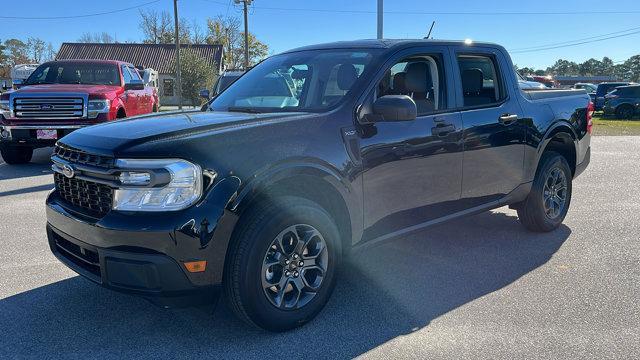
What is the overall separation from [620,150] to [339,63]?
36.4ft

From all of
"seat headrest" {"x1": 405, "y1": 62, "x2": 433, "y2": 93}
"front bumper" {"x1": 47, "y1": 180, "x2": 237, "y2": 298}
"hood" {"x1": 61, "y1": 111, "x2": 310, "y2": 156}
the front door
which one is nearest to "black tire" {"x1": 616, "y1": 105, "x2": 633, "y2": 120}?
the front door

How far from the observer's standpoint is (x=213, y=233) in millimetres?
2729

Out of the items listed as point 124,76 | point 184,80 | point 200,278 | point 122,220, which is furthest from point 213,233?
point 184,80

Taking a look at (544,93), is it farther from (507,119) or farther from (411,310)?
(411,310)

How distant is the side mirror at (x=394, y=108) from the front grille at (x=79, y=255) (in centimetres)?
190

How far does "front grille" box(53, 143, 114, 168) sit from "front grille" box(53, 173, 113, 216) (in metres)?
0.11

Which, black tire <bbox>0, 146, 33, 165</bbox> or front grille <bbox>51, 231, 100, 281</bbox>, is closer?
front grille <bbox>51, 231, 100, 281</bbox>

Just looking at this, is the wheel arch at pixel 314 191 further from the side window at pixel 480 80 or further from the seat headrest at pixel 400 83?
the side window at pixel 480 80

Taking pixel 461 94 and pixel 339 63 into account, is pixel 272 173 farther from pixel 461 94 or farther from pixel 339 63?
pixel 461 94

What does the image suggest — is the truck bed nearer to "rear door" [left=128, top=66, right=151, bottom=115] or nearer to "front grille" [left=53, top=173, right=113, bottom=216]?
"front grille" [left=53, top=173, right=113, bottom=216]

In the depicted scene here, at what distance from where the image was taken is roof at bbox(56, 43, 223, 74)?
5029 cm

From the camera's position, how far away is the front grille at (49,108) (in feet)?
29.1

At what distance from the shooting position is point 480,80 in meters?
4.59

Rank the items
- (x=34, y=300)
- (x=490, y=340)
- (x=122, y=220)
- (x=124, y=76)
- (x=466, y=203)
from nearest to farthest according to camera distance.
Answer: (x=122, y=220)
(x=490, y=340)
(x=34, y=300)
(x=466, y=203)
(x=124, y=76)
